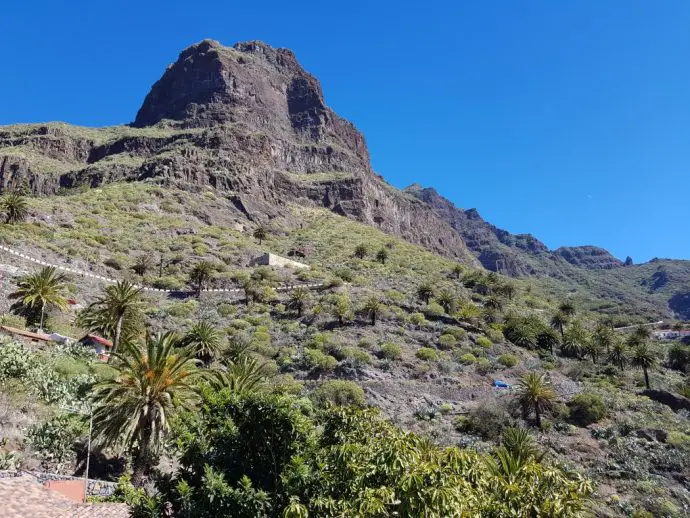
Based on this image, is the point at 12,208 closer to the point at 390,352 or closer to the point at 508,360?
the point at 390,352

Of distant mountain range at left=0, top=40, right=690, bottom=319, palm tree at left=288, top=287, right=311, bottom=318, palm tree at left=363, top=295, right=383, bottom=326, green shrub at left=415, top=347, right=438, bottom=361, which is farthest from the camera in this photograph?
distant mountain range at left=0, top=40, right=690, bottom=319

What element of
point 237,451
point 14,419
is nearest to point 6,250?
point 14,419

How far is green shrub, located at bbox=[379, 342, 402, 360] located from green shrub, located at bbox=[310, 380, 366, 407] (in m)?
8.87

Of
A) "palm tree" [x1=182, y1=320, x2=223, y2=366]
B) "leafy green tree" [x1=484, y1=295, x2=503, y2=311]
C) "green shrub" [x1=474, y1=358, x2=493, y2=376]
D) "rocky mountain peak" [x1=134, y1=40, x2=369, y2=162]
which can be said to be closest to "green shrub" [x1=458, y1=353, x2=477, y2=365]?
"green shrub" [x1=474, y1=358, x2=493, y2=376]

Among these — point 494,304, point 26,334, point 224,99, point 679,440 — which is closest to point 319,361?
point 26,334

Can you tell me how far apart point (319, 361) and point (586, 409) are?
23598 millimetres

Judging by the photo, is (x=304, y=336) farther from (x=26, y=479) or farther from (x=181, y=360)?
(x=26, y=479)

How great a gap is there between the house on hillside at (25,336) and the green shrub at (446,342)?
3841 centimetres

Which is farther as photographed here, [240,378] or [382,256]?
[382,256]

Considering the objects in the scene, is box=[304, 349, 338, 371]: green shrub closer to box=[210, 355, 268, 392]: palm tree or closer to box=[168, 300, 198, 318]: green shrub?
box=[168, 300, 198, 318]: green shrub

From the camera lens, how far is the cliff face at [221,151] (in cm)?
11825

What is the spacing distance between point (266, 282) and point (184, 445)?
56622 mm

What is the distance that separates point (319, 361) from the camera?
47500 mm

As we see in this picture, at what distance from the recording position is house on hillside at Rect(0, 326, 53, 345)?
33.4 meters
